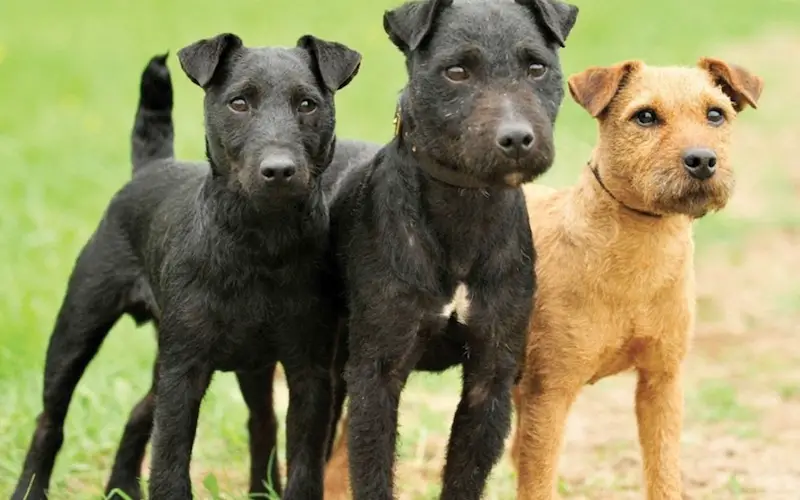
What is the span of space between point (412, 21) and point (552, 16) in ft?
1.86

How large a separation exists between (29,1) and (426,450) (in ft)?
54.5

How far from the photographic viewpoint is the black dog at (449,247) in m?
5.42

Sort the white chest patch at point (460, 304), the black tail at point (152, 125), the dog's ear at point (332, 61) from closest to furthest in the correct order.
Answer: the white chest patch at point (460, 304) → the dog's ear at point (332, 61) → the black tail at point (152, 125)

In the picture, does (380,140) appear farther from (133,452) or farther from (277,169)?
(277,169)

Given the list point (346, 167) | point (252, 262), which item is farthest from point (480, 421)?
point (346, 167)

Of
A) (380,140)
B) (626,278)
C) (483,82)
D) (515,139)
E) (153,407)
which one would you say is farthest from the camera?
(380,140)

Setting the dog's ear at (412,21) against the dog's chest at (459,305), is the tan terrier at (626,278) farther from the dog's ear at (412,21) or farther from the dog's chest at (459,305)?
the dog's ear at (412,21)

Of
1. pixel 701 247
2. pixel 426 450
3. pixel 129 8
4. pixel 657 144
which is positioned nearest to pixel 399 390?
pixel 657 144

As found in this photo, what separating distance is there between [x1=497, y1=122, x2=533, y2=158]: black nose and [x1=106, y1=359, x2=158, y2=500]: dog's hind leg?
8.52ft

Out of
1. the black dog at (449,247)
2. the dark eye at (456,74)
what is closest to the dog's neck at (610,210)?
the black dog at (449,247)

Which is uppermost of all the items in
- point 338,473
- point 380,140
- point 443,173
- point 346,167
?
point 380,140

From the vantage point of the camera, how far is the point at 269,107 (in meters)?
5.62

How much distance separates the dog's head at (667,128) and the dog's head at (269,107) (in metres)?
1.14

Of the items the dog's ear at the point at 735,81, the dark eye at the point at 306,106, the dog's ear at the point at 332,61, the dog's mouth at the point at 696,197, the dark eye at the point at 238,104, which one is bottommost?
the dog's mouth at the point at 696,197
